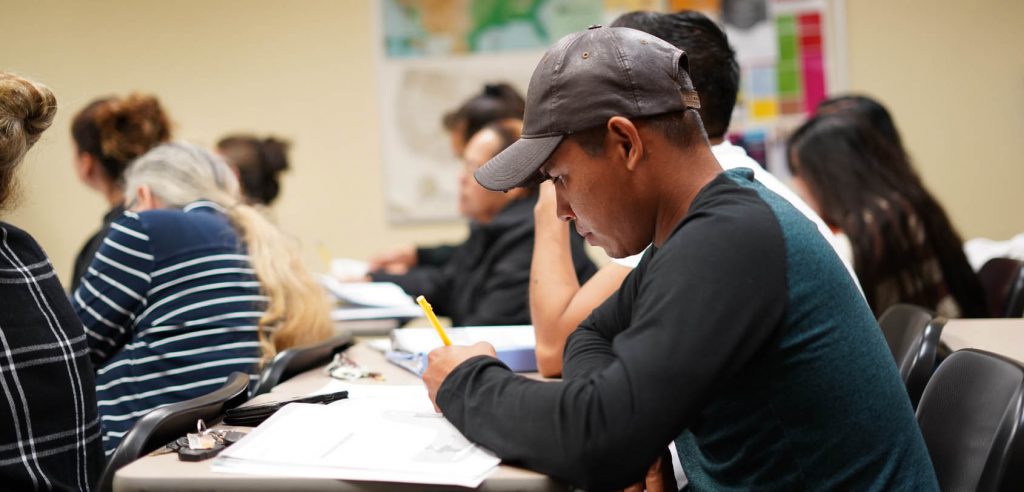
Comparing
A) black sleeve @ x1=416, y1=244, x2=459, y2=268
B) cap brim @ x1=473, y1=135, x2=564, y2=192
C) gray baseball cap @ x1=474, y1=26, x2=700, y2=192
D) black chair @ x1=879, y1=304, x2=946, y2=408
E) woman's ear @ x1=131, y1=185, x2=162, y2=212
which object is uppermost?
gray baseball cap @ x1=474, y1=26, x2=700, y2=192

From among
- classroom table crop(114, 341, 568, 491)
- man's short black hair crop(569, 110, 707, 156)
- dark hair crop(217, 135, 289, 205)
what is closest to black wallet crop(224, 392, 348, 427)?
classroom table crop(114, 341, 568, 491)

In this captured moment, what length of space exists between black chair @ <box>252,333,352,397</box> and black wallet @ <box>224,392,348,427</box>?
37 centimetres

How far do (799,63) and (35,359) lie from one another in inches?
161

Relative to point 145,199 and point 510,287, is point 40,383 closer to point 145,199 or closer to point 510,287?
point 145,199

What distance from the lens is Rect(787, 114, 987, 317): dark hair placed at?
2666 millimetres

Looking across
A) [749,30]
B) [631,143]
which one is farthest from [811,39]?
[631,143]

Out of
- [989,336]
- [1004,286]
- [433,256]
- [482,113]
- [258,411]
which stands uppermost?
[482,113]

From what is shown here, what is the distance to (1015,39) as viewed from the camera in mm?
4570

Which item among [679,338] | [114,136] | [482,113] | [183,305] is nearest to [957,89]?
[482,113]

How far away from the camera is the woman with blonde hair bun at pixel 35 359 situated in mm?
1298

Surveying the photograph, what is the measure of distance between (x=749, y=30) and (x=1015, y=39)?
127 cm

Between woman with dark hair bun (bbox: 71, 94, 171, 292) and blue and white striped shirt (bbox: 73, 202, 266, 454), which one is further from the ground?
woman with dark hair bun (bbox: 71, 94, 171, 292)

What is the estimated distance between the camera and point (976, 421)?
1.31 metres

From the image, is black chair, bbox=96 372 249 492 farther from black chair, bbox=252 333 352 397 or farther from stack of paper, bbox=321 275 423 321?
stack of paper, bbox=321 275 423 321
